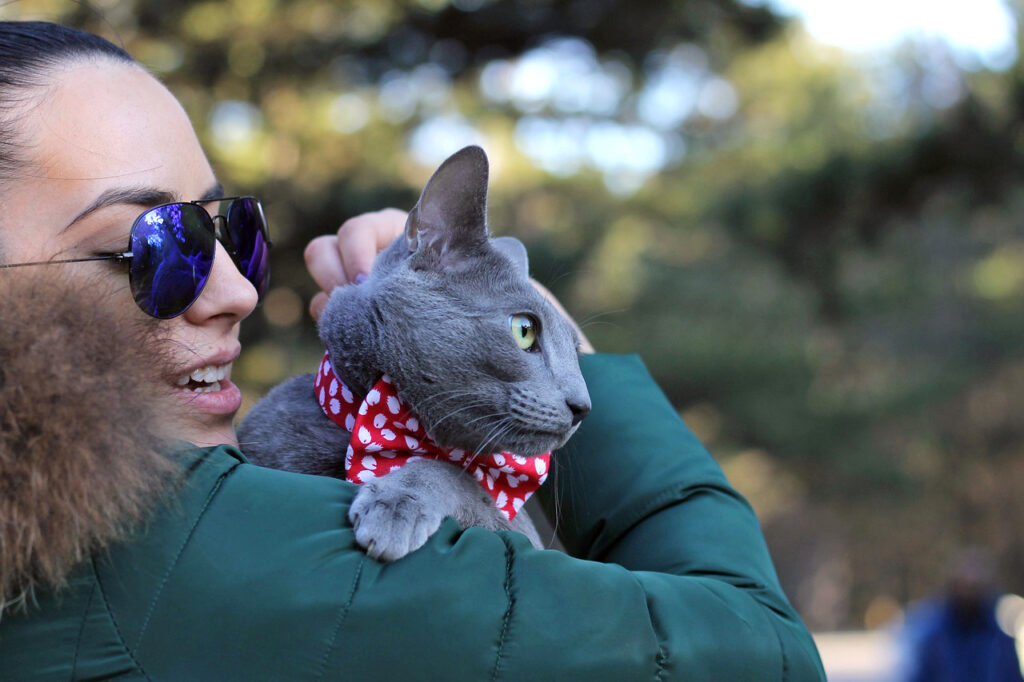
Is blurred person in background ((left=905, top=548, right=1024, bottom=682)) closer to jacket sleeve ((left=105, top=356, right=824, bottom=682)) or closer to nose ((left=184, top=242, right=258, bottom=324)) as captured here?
jacket sleeve ((left=105, top=356, right=824, bottom=682))

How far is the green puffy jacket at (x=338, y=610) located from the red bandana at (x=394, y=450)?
156 millimetres

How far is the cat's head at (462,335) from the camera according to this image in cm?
114

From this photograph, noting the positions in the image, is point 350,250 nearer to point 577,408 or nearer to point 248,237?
point 248,237

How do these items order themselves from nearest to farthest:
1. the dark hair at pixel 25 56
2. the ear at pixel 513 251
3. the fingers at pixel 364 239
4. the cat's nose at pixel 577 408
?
the dark hair at pixel 25 56, the cat's nose at pixel 577 408, the ear at pixel 513 251, the fingers at pixel 364 239

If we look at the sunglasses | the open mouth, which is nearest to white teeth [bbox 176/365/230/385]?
the open mouth

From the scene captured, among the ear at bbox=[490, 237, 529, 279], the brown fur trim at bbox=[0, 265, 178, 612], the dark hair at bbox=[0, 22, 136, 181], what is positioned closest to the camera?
the brown fur trim at bbox=[0, 265, 178, 612]

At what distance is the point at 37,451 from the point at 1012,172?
6.26 metres

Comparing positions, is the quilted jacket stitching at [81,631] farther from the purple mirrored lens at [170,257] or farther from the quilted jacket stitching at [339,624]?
the purple mirrored lens at [170,257]

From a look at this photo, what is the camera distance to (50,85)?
3.59 feet

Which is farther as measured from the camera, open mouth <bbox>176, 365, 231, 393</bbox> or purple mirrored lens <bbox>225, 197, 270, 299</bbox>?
purple mirrored lens <bbox>225, 197, 270, 299</bbox>

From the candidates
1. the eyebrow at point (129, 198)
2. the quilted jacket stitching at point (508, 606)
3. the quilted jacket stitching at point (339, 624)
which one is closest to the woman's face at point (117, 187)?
the eyebrow at point (129, 198)

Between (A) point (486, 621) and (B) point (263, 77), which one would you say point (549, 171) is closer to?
(B) point (263, 77)

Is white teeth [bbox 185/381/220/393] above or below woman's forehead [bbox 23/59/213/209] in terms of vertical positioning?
below

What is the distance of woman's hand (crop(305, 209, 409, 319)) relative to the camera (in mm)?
1436
